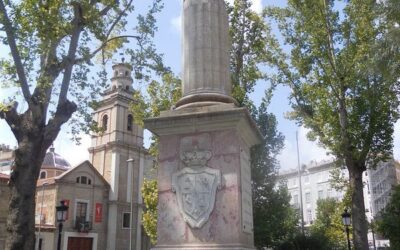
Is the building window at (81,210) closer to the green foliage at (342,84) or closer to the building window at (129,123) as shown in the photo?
the building window at (129,123)

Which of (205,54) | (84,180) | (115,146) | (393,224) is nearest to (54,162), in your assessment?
(115,146)

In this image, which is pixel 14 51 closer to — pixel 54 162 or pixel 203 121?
pixel 203 121

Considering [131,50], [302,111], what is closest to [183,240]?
[131,50]

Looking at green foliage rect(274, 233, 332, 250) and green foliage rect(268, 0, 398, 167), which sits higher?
green foliage rect(268, 0, 398, 167)

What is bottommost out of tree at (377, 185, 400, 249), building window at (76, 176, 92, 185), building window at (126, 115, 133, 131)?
tree at (377, 185, 400, 249)

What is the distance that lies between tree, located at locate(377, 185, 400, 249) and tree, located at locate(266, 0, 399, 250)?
4.45 metres

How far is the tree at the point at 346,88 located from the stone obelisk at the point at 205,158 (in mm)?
10468

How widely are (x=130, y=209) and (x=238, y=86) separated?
3212 cm

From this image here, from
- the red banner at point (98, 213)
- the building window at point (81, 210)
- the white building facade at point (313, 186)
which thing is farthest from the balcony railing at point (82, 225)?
the white building facade at point (313, 186)

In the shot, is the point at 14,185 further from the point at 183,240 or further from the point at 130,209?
the point at 130,209

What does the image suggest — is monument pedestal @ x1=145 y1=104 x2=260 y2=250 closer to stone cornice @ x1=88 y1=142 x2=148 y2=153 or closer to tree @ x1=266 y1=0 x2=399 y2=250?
tree @ x1=266 y1=0 x2=399 y2=250

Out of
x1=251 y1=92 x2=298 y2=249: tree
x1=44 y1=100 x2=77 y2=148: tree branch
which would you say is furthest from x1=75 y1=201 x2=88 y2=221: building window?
x1=44 y1=100 x2=77 y2=148: tree branch

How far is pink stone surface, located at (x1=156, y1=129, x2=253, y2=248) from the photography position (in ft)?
23.6

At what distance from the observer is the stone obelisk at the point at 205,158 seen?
7.29m
